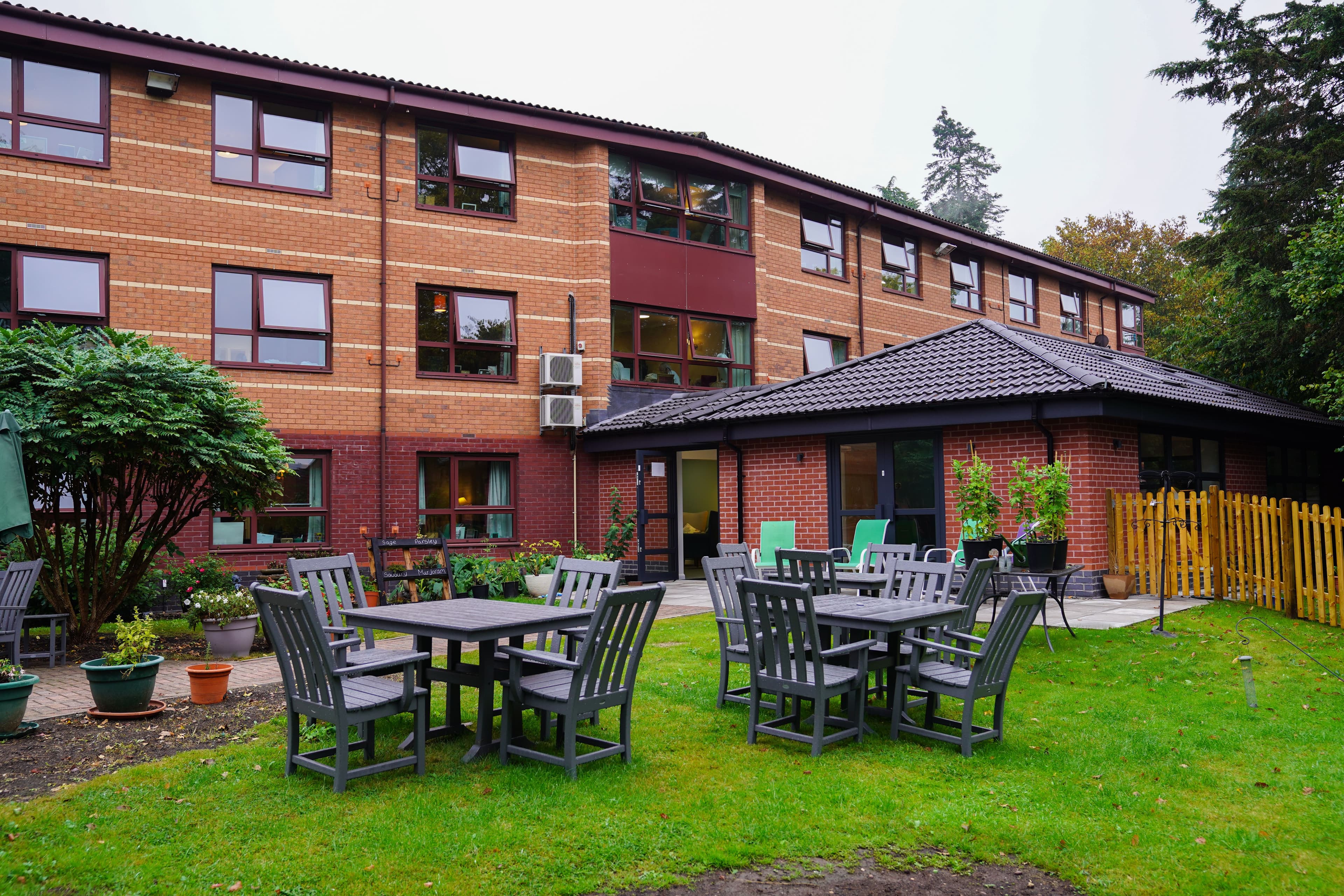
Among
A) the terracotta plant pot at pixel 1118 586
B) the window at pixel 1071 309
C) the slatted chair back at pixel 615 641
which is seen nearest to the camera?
the slatted chair back at pixel 615 641

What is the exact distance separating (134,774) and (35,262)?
10.7 metres

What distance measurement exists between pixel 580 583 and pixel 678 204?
1250 cm

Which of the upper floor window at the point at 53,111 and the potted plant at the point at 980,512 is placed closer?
the potted plant at the point at 980,512

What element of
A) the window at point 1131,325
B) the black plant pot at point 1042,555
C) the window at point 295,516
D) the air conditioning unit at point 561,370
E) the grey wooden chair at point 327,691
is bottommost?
the grey wooden chair at point 327,691

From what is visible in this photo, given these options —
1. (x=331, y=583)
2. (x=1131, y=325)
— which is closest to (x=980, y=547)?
(x=331, y=583)

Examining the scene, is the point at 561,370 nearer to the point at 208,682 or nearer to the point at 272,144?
the point at 272,144

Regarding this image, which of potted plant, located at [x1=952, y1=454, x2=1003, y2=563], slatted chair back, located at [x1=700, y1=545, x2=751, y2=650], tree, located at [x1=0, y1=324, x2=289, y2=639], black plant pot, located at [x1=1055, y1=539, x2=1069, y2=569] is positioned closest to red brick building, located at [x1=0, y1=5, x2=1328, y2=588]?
potted plant, located at [x1=952, y1=454, x2=1003, y2=563]

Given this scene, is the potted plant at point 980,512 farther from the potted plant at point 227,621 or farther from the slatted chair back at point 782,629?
the potted plant at point 227,621

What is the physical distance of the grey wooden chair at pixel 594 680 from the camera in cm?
484

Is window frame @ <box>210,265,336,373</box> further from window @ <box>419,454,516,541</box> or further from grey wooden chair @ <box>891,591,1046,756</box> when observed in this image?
grey wooden chair @ <box>891,591,1046,756</box>

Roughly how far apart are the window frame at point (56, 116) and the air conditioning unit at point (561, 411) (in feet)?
23.8

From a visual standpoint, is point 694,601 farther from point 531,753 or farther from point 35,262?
point 35,262

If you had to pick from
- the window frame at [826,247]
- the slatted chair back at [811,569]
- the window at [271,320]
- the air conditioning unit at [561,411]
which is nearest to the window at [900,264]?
the window frame at [826,247]

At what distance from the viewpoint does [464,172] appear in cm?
1582
